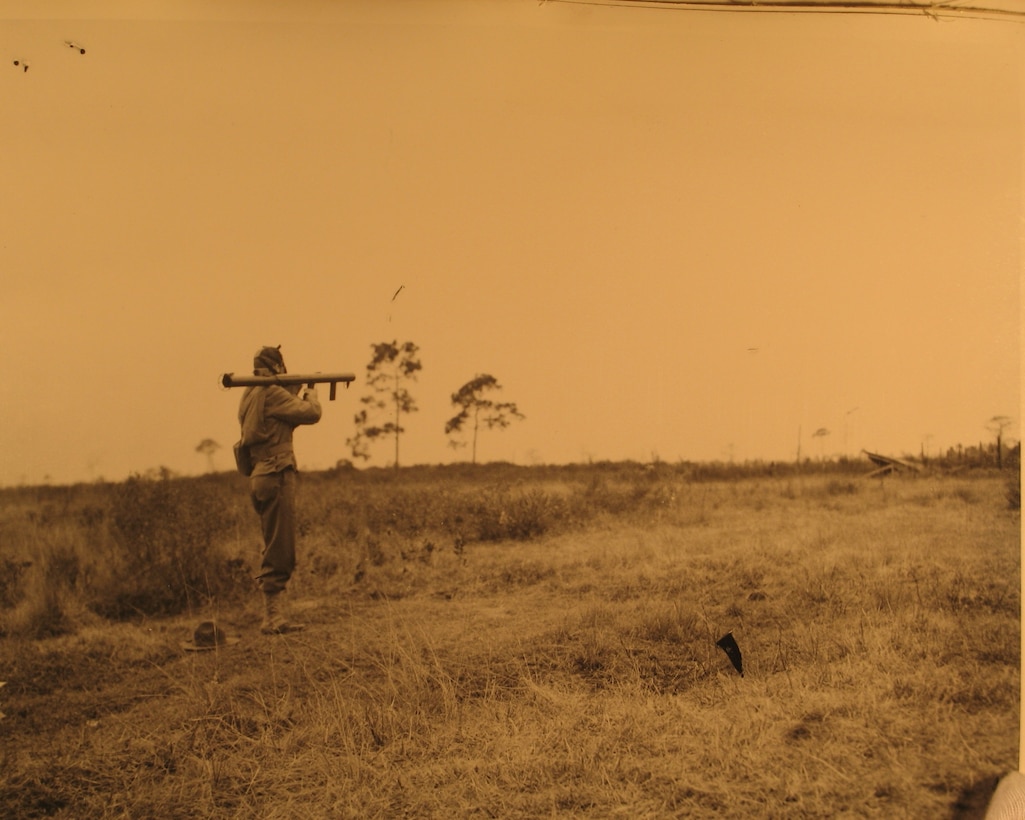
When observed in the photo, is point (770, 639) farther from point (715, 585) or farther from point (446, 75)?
point (446, 75)

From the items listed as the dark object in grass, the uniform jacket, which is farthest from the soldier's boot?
the dark object in grass

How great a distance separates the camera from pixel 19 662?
109 inches

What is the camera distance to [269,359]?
2924 mm

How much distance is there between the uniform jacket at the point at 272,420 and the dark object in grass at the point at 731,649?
1.78 m

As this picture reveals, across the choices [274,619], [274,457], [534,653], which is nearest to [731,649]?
[534,653]

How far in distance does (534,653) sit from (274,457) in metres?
1.25

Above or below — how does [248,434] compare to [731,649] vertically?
above

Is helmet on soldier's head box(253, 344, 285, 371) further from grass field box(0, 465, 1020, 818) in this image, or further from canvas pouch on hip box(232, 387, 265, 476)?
grass field box(0, 465, 1020, 818)

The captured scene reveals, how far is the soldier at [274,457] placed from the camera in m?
2.88

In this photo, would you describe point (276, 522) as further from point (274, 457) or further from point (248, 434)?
point (248, 434)

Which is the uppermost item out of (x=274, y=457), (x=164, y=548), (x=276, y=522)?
(x=274, y=457)

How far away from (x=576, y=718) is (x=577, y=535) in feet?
2.44

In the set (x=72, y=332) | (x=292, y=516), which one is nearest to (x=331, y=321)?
(x=292, y=516)

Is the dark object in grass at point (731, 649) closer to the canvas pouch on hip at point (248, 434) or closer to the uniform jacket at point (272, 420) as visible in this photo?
the uniform jacket at point (272, 420)
